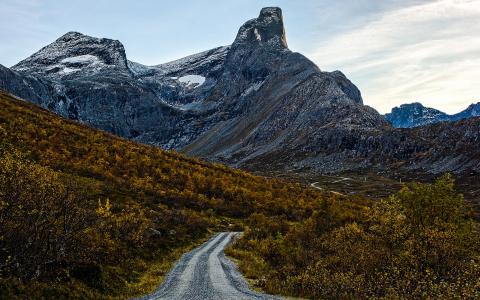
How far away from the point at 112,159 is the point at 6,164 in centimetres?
5410

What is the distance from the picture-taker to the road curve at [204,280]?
24.6 meters

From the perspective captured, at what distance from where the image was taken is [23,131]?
70.1 meters

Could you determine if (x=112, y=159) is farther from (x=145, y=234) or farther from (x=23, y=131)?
(x=145, y=234)

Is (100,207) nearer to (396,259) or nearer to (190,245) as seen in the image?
(190,245)

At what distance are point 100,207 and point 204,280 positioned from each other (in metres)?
11.3

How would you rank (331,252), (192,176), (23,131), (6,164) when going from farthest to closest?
(192,176), (23,131), (331,252), (6,164)

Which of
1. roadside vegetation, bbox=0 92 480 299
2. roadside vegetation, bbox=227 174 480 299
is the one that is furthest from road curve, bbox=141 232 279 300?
roadside vegetation, bbox=227 174 480 299

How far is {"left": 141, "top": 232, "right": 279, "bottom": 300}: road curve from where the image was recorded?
24631 millimetres

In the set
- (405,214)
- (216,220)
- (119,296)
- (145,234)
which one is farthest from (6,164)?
(216,220)

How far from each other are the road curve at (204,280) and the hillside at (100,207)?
1.30 m

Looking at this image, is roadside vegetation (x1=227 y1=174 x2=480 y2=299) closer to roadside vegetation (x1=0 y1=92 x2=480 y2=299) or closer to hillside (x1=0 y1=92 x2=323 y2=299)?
roadside vegetation (x1=0 y1=92 x2=480 y2=299)

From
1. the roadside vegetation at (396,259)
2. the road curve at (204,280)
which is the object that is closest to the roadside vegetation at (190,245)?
the roadside vegetation at (396,259)

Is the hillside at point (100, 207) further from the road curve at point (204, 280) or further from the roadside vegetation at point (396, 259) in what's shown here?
the roadside vegetation at point (396, 259)

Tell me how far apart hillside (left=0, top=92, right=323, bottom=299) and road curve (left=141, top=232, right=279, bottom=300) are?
1304mm
